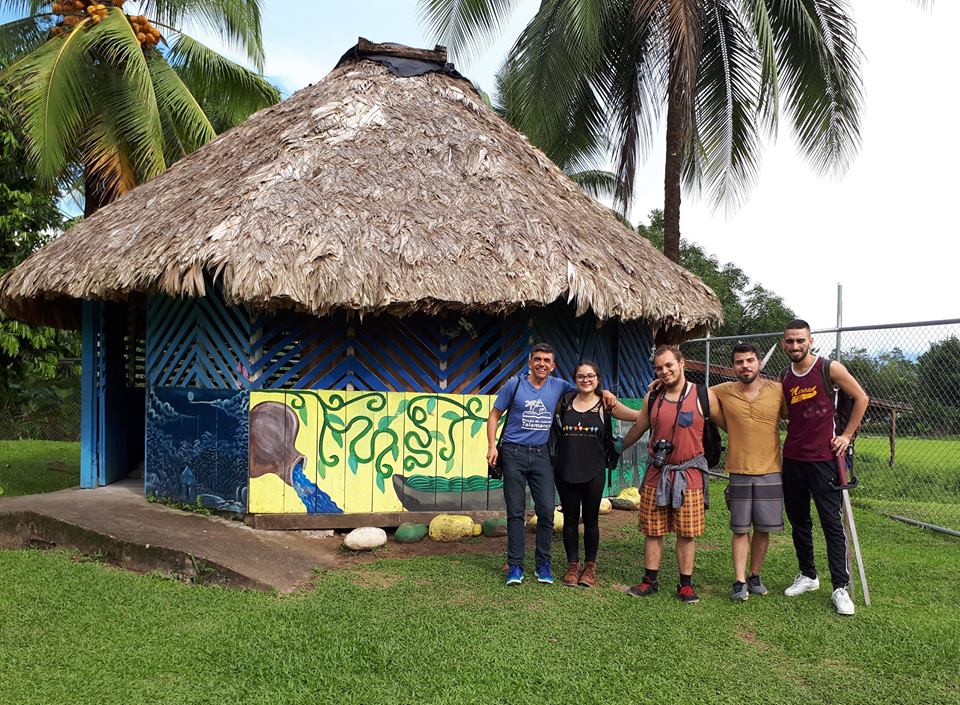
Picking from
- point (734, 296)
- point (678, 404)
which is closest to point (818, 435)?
point (678, 404)

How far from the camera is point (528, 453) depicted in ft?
17.2

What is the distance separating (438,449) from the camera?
7055 mm

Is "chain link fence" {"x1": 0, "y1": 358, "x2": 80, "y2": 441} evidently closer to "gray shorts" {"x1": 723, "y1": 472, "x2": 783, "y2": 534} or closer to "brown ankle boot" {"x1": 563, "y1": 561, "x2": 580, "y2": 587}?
"brown ankle boot" {"x1": 563, "y1": 561, "x2": 580, "y2": 587}

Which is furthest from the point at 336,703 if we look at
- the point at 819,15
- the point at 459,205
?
the point at 819,15

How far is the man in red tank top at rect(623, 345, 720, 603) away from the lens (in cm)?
487

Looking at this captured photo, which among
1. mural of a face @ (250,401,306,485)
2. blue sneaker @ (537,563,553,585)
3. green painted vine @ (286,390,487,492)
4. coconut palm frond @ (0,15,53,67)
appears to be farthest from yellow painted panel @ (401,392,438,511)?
coconut palm frond @ (0,15,53,67)

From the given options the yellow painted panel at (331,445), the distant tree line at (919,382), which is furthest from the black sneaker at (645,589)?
the distant tree line at (919,382)

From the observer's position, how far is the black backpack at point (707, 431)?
4973 mm

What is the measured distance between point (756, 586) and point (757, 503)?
0.67 m

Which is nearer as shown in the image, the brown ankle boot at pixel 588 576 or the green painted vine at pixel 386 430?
the brown ankle boot at pixel 588 576

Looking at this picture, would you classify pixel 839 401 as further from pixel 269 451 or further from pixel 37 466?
pixel 37 466

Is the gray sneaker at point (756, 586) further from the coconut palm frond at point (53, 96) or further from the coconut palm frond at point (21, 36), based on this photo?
the coconut palm frond at point (21, 36)

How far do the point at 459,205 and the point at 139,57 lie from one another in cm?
624

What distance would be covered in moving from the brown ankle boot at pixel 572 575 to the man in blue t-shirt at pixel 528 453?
109mm
